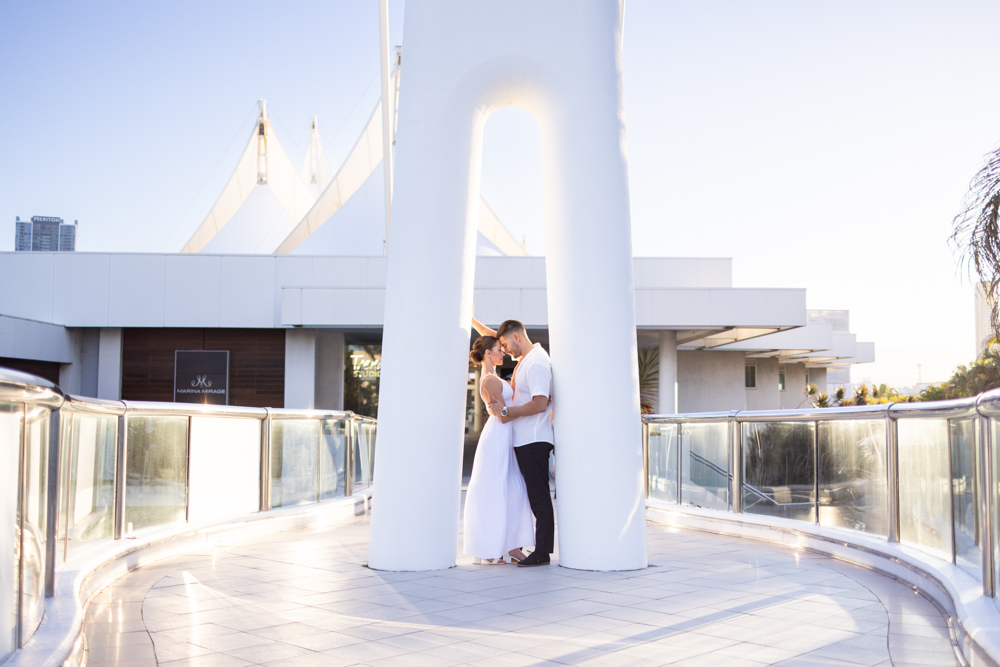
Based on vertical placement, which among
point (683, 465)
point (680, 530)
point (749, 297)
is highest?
point (749, 297)

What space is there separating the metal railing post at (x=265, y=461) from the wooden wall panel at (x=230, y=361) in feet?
58.8

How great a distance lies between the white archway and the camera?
20.3 feet

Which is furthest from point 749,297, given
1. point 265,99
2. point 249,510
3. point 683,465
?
point 265,99

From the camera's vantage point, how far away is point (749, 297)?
931 inches

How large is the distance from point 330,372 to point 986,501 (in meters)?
26.3

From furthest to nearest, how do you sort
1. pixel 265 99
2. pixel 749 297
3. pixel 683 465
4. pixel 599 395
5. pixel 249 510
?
pixel 265 99
pixel 749 297
pixel 683 465
pixel 249 510
pixel 599 395

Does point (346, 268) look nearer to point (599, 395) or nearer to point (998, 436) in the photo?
point (599, 395)

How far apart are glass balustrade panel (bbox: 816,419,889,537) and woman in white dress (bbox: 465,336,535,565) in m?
2.51

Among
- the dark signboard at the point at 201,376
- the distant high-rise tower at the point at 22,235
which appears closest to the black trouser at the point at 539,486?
the dark signboard at the point at 201,376

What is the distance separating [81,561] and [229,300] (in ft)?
71.3

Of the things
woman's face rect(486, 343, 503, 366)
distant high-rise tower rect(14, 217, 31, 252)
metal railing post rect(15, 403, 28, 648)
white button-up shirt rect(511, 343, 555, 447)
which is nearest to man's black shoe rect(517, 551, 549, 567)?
white button-up shirt rect(511, 343, 555, 447)

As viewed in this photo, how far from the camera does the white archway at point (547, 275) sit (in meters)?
6.20

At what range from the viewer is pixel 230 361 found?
26438 mm

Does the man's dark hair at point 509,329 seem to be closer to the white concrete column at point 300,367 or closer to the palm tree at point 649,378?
the white concrete column at point 300,367
